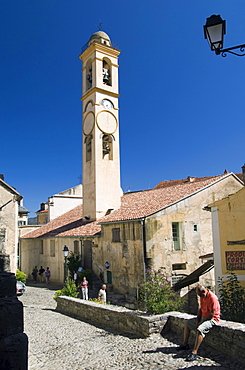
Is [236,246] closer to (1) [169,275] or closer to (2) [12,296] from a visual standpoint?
(1) [169,275]

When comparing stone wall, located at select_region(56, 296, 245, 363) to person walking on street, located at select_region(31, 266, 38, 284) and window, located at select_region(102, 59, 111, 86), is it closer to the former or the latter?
person walking on street, located at select_region(31, 266, 38, 284)

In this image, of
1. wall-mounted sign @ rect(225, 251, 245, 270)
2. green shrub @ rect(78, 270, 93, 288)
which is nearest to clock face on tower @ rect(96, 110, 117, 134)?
green shrub @ rect(78, 270, 93, 288)

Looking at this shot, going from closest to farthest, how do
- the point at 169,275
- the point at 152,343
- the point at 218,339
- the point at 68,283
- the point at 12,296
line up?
the point at 12,296
the point at 218,339
the point at 152,343
the point at 68,283
the point at 169,275

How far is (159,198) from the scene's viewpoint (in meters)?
21.1

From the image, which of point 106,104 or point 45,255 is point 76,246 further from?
point 106,104

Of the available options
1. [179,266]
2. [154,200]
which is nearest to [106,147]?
[154,200]

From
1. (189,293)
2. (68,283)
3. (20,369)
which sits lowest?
(189,293)

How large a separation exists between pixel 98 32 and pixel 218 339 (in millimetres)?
25961

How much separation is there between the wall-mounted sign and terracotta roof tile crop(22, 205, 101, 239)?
10755 millimetres

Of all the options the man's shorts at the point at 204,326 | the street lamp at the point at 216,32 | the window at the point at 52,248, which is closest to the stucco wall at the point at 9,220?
the window at the point at 52,248

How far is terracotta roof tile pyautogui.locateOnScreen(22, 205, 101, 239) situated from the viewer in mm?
23016

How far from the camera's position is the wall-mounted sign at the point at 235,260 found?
41.4 ft

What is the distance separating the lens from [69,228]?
2573cm

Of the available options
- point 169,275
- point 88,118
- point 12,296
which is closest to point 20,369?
point 12,296
